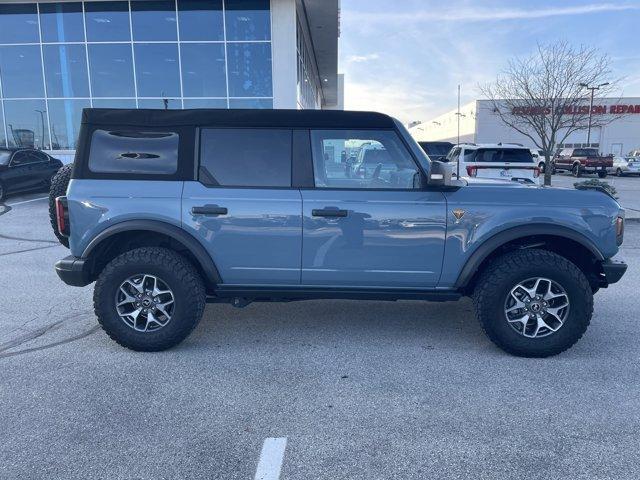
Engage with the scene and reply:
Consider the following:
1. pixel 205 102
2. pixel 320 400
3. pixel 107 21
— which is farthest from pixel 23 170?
pixel 320 400

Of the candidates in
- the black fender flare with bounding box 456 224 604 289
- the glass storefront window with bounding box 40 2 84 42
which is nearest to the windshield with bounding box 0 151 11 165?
the glass storefront window with bounding box 40 2 84 42

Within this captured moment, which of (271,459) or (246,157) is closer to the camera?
(271,459)

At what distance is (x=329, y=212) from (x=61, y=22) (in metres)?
18.6

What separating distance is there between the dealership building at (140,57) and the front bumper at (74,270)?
13284mm

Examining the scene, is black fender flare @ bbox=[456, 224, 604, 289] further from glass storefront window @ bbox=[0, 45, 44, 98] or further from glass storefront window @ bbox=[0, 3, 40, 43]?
glass storefront window @ bbox=[0, 3, 40, 43]

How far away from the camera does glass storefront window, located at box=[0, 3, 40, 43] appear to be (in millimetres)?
17734

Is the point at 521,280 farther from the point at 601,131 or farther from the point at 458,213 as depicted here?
the point at 601,131

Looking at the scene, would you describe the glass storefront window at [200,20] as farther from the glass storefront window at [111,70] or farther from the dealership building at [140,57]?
the glass storefront window at [111,70]

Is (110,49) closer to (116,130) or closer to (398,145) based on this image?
(116,130)

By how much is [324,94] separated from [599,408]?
43.7 metres

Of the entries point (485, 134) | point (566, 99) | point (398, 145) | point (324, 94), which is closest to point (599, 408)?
point (398, 145)

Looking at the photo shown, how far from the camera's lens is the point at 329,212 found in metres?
3.69

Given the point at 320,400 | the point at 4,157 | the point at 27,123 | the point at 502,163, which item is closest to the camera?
the point at 320,400

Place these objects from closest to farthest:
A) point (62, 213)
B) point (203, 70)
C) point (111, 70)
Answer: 1. point (62, 213)
2. point (203, 70)
3. point (111, 70)
